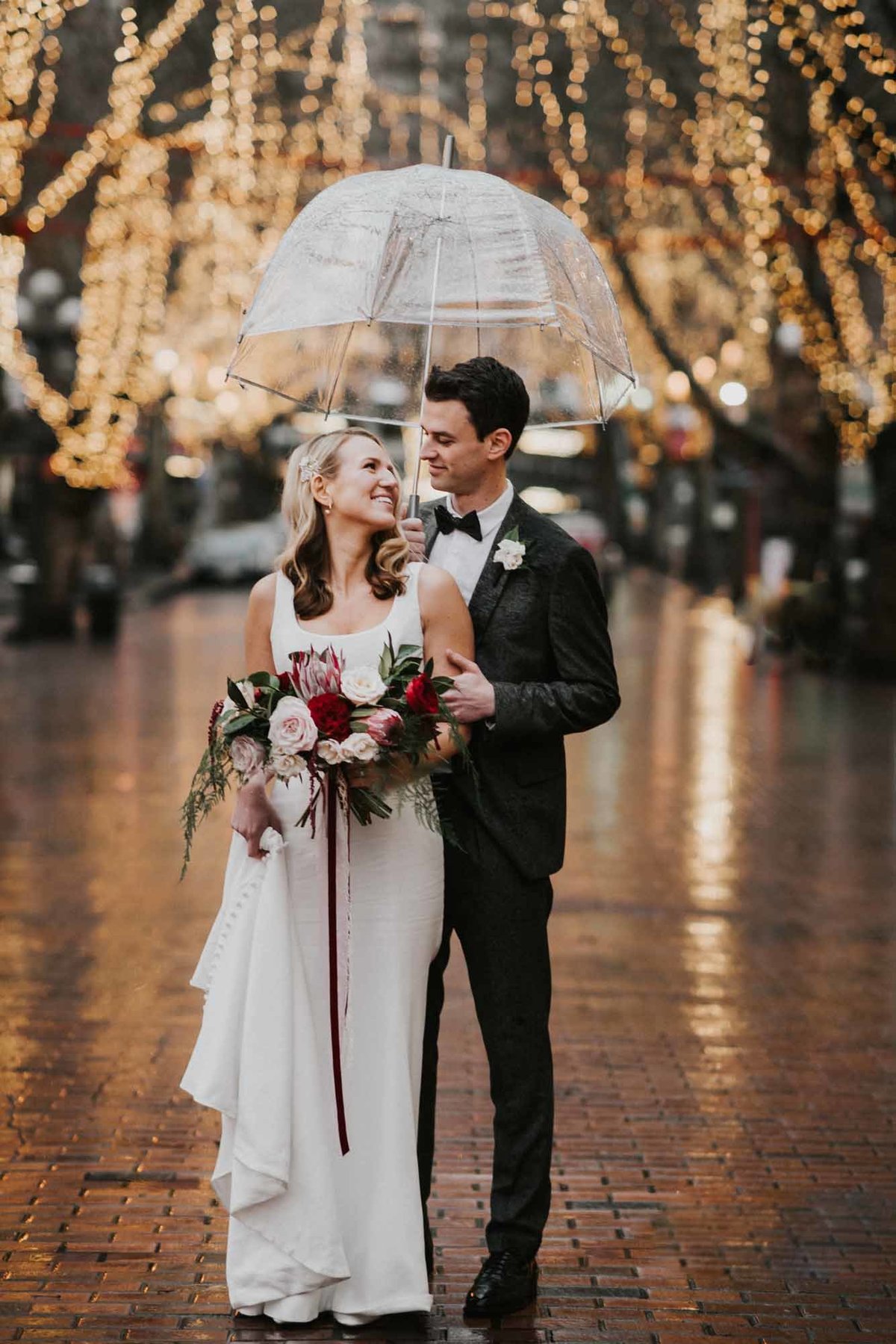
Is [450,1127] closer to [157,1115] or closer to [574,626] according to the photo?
[157,1115]

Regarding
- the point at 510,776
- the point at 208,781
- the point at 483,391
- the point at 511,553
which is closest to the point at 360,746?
the point at 208,781

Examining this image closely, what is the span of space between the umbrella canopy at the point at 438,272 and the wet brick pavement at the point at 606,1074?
2.22 metres

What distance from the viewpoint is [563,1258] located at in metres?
5.24

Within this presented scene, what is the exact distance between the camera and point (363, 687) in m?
4.43

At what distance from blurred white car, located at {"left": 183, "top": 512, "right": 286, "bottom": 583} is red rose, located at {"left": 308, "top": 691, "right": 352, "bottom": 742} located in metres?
43.0

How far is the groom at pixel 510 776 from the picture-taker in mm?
4809

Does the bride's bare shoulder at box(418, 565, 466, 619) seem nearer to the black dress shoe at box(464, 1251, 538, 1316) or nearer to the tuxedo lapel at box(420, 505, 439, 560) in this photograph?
the tuxedo lapel at box(420, 505, 439, 560)

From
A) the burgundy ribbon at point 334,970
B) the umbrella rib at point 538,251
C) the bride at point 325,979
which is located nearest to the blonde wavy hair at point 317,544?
the bride at point 325,979

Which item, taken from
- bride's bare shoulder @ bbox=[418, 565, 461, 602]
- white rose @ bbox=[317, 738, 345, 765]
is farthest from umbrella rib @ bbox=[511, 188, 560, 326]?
white rose @ bbox=[317, 738, 345, 765]

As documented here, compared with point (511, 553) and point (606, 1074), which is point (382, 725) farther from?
point (606, 1074)

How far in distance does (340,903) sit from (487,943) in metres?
0.40

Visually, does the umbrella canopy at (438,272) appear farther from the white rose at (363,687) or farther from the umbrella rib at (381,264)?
the white rose at (363,687)

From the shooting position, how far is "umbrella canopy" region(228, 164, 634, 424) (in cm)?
509

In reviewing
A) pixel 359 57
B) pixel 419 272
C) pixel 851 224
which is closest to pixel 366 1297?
pixel 419 272
